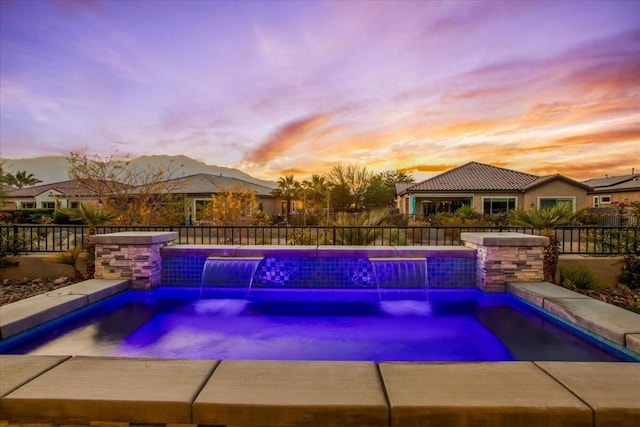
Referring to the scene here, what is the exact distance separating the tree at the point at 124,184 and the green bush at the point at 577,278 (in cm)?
1239

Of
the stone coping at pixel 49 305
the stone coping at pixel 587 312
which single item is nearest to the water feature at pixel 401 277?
the stone coping at pixel 587 312

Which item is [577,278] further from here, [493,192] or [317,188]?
[317,188]

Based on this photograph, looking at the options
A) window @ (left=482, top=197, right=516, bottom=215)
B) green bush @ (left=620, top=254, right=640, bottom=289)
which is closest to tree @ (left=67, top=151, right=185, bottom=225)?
green bush @ (left=620, top=254, right=640, bottom=289)

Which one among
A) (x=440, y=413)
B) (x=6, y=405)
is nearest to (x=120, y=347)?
(x=6, y=405)

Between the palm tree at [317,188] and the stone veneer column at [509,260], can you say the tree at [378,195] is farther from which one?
the stone veneer column at [509,260]

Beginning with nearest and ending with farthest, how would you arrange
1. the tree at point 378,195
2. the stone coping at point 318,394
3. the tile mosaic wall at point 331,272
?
the stone coping at point 318,394
the tile mosaic wall at point 331,272
the tree at point 378,195

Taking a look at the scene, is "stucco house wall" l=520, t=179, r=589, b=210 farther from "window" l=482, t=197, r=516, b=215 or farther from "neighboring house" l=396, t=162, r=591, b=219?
"window" l=482, t=197, r=516, b=215

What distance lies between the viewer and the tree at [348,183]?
38531 mm

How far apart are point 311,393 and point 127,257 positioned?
16.1 ft

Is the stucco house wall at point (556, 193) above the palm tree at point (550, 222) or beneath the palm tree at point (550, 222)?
above

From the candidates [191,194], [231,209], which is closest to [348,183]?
[191,194]

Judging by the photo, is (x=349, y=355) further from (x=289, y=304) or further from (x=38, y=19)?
(x=38, y=19)

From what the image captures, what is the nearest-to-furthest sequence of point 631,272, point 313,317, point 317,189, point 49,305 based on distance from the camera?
1. point 49,305
2. point 313,317
3. point 631,272
4. point 317,189

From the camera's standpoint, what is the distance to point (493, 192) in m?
25.7
